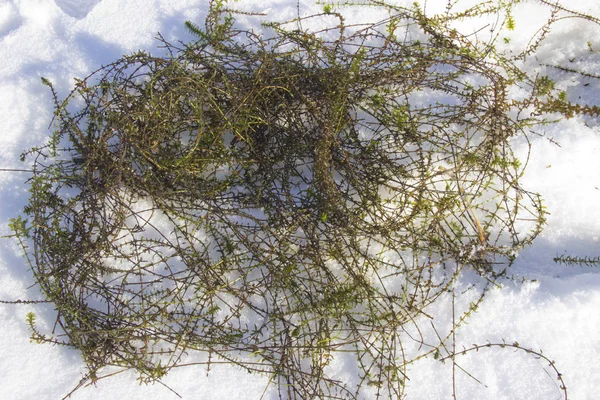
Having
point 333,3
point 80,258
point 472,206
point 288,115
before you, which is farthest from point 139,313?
point 333,3

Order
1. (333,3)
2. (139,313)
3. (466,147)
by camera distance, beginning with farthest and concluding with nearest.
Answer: (333,3)
(466,147)
(139,313)

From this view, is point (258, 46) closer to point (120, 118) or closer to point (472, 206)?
point (120, 118)

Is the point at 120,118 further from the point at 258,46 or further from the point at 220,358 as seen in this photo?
the point at 220,358

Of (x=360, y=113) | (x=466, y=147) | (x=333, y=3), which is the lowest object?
(x=466, y=147)

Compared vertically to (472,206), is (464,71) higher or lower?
higher

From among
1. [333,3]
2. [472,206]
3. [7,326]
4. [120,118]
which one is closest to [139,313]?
[7,326]

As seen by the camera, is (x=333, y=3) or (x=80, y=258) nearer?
(x=80, y=258)

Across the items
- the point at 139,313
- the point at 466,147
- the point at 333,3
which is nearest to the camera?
the point at 139,313
